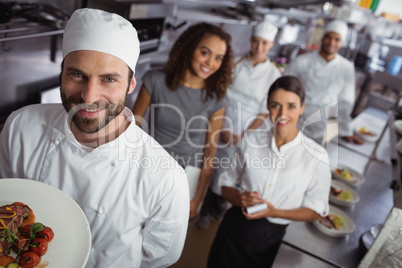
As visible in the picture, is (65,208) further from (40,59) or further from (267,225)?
(40,59)

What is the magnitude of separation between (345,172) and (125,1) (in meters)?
1.93

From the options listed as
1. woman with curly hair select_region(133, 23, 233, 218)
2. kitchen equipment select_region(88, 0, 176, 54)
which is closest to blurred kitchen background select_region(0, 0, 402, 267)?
kitchen equipment select_region(88, 0, 176, 54)

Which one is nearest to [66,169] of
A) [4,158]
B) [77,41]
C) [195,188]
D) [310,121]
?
[4,158]

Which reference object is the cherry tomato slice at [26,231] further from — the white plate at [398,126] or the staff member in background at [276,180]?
the white plate at [398,126]

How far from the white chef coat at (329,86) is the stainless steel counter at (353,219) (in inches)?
12.4

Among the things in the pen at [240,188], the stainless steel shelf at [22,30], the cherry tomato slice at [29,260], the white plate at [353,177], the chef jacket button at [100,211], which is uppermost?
the stainless steel shelf at [22,30]

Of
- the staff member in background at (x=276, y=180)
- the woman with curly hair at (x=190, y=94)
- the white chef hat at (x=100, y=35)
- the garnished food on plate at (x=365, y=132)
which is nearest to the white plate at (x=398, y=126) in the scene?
the garnished food on plate at (x=365, y=132)

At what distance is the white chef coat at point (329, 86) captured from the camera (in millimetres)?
3037

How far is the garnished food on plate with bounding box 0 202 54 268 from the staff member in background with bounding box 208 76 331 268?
0.90 meters

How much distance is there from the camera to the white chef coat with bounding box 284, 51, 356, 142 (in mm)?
3037

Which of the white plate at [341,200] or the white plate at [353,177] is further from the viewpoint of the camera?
the white plate at [353,177]

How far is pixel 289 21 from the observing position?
513 cm

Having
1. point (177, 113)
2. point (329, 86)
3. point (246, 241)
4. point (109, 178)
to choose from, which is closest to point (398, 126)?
point (329, 86)

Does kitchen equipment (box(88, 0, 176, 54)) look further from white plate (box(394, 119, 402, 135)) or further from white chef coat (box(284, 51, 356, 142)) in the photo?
white plate (box(394, 119, 402, 135))
